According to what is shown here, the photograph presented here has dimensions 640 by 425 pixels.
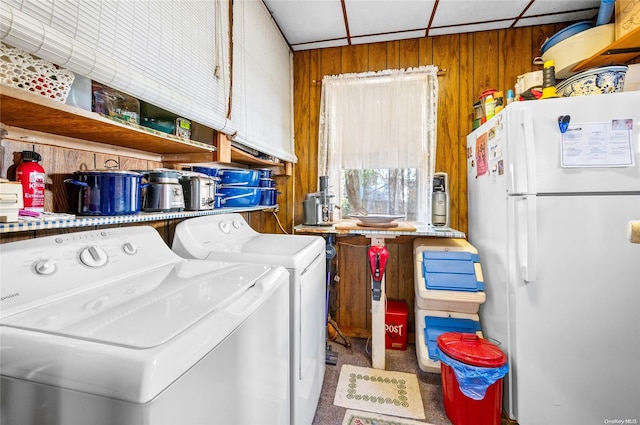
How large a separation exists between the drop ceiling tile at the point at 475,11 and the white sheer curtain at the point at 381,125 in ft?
1.18

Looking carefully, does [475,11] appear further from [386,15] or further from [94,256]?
[94,256]

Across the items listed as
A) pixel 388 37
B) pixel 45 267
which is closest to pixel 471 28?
pixel 388 37

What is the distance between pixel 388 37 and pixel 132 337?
2740 mm

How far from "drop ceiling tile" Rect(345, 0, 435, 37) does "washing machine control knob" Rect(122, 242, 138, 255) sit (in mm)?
2057

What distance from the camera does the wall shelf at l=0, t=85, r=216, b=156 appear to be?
0.69 metres

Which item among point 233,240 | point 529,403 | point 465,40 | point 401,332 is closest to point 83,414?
point 233,240

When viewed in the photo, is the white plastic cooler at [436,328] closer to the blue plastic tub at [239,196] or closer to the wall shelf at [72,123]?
the blue plastic tub at [239,196]

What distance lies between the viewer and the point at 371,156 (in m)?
2.53

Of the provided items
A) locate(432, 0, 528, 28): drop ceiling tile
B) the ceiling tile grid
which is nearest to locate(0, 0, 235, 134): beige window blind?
the ceiling tile grid

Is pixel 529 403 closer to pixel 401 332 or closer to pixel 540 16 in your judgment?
pixel 401 332

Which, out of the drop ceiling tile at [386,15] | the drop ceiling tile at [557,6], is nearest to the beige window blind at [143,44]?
the drop ceiling tile at [386,15]

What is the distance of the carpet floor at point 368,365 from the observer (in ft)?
5.24

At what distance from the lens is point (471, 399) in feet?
4.85

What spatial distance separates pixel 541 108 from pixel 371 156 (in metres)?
1.26
